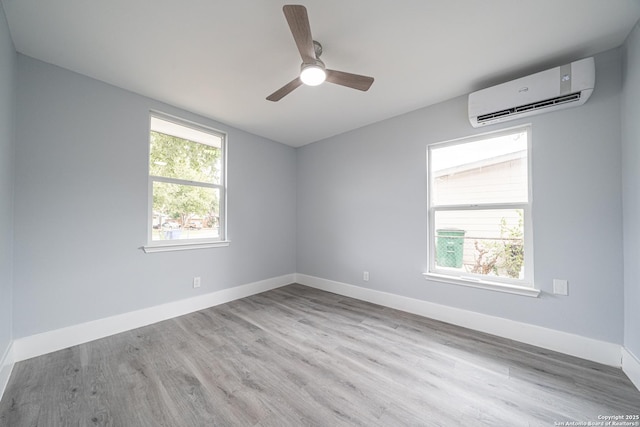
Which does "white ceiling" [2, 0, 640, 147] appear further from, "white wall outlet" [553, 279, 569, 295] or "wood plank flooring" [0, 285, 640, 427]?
"wood plank flooring" [0, 285, 640, 427]

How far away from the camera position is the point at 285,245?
4215 millimetres

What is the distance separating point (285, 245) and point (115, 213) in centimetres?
241

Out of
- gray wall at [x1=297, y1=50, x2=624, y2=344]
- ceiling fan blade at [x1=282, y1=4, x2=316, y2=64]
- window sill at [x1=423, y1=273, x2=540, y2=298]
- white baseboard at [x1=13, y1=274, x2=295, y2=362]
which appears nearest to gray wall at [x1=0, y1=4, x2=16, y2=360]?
white baseboard at [x1=13, y1=274, x2=295, y2=362]

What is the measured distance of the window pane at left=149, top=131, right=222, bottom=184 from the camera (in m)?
2.76

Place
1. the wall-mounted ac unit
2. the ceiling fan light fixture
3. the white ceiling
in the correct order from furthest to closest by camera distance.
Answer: the wall-mounted ac unit < the ceiling fan light fixture < the white ceiling

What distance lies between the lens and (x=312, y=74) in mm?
1768

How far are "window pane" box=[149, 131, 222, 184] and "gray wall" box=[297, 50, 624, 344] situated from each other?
5.14 feet

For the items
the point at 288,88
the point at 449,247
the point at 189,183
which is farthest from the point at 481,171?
the point at 189,183

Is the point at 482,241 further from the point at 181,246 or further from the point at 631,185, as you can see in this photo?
the point at 181,246

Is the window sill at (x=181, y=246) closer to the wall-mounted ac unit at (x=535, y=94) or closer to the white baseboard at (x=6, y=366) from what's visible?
the white baseboard at (x=6, y=366)

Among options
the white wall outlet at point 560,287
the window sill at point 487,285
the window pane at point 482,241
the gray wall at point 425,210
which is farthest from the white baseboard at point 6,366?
the white wall outlet at point 560,287

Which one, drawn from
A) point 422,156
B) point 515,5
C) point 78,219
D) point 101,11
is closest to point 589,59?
point 515,5

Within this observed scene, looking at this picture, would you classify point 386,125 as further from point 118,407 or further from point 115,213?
point 118,407

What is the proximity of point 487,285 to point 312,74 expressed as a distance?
8.45 feet
